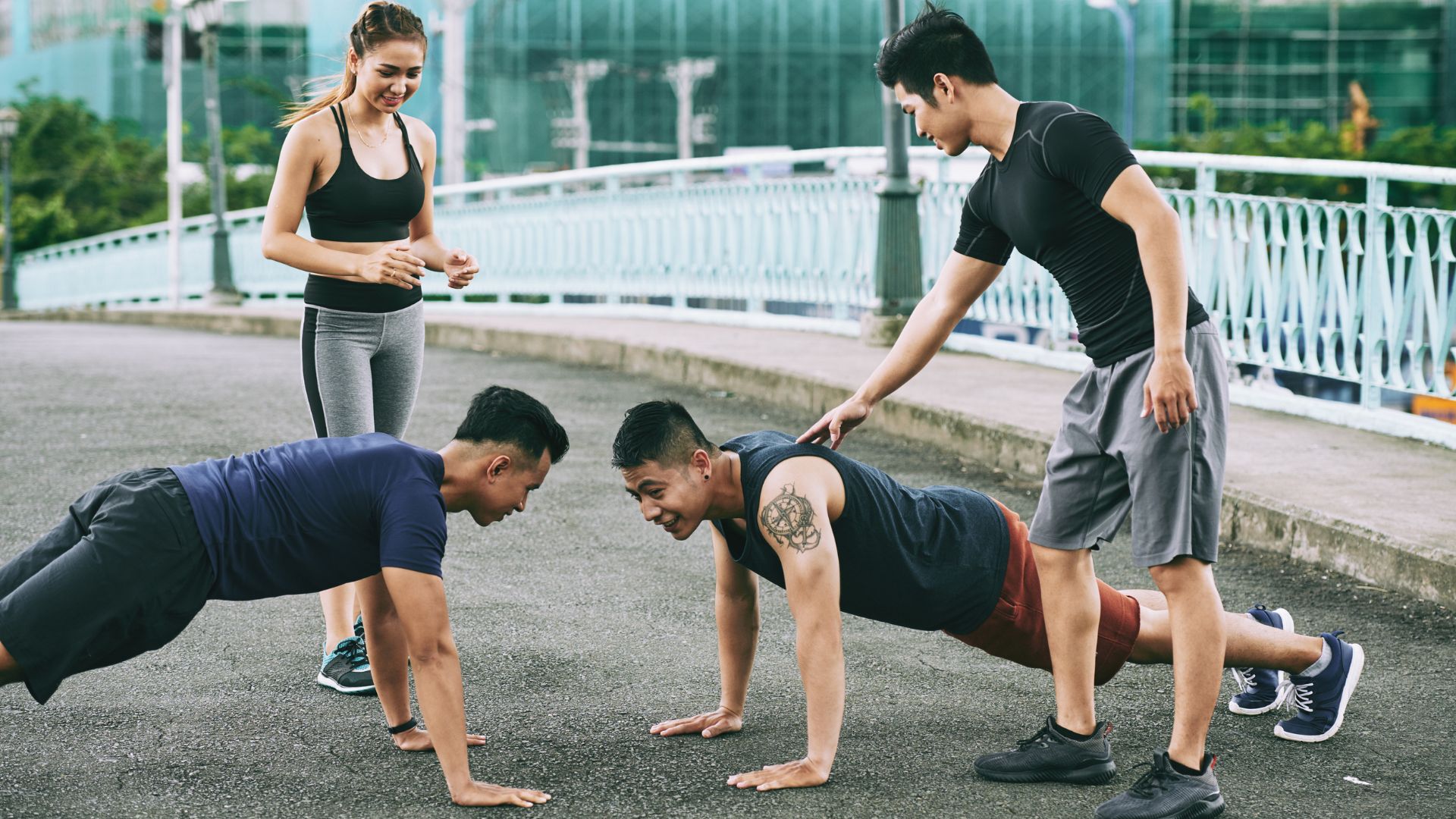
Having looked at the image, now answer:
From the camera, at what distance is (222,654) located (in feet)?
14.6

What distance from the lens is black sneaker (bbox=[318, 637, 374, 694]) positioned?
13.6 ft

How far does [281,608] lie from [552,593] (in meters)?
0.84

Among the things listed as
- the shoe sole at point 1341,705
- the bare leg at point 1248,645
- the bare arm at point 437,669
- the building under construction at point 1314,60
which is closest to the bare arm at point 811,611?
the bare arm at point 437,669

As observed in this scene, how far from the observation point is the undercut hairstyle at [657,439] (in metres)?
3.44

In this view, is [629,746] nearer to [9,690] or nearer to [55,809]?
[55,809]

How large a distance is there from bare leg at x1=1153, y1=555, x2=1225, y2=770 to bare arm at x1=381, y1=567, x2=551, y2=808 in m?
1.38

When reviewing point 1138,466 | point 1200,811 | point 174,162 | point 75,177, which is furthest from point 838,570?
point 75,177

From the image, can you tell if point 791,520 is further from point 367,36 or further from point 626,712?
point 367,36

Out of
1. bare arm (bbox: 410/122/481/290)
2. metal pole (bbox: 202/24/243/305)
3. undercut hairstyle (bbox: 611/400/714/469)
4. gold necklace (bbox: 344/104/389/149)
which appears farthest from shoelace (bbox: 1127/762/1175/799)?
metal pole (bbox: 202/24/243/305)

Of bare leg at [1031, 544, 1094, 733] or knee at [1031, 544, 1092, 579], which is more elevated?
knee at [1031, 544, 1092, 579]

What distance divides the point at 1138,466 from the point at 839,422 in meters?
0.76

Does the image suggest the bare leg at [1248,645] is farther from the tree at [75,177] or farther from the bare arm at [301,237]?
the tree at [75,177]

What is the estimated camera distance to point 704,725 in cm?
382

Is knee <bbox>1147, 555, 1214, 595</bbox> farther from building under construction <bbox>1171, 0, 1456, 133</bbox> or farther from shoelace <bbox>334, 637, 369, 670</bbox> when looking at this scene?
building under construction <bbox>1171, 0, 1456, 133</bbox>
